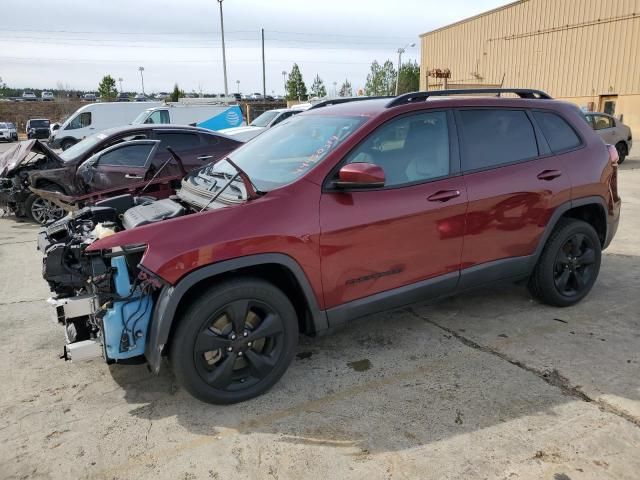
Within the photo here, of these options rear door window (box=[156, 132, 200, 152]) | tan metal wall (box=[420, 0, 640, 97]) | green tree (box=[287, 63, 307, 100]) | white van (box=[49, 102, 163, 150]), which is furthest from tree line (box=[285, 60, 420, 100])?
rear door window (box=[156, 132, 200, 152])

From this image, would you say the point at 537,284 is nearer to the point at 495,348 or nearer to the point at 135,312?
the point at 495,348

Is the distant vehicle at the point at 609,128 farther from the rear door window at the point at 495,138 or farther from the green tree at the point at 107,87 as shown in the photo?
the green tree at the point at 107,87

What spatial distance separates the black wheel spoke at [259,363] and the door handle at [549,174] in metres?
2.52

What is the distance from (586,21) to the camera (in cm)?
2509

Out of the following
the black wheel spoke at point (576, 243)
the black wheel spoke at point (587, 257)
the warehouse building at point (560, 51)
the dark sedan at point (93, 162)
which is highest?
the warehouse building at point (560, 51)

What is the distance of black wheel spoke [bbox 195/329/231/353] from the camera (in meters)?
2.83

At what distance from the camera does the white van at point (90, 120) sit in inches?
810

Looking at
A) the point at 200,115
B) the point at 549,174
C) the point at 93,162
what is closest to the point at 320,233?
the point at 549,174

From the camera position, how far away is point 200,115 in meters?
19.1

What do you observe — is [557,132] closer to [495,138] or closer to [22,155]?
[495,138]

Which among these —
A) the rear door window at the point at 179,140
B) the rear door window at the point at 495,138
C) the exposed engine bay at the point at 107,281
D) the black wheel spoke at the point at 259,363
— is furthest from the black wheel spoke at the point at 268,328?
the rear door window at the point at 179,140

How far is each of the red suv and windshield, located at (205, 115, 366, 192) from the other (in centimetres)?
2

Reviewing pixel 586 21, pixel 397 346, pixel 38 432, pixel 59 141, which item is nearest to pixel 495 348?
pixel 397 346

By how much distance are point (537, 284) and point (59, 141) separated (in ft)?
68.0
